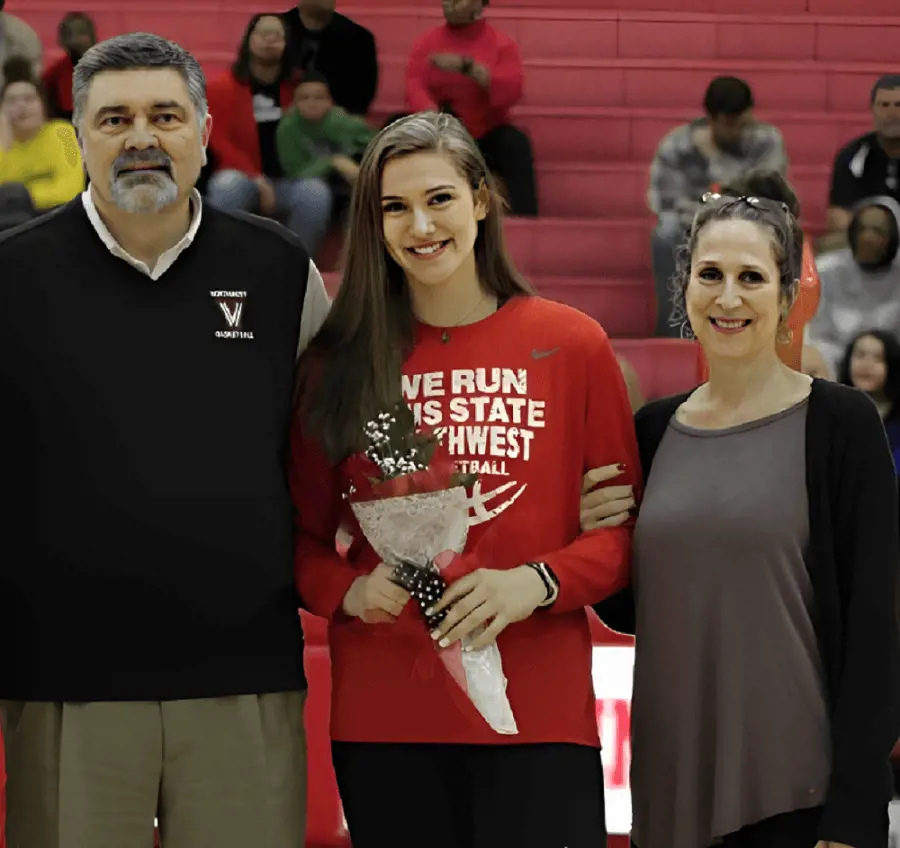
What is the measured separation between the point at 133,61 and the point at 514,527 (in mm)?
1072

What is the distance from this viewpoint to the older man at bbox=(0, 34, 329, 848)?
2.88 m

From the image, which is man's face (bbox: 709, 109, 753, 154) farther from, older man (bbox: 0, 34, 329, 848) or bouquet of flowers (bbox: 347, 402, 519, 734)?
bouquet of flowers (bbox: 347, 402, 519, 734)

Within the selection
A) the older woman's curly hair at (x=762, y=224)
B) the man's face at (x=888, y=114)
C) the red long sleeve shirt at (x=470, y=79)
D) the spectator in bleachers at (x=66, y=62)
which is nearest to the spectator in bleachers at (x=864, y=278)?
the man's face at (x=888, y=114)

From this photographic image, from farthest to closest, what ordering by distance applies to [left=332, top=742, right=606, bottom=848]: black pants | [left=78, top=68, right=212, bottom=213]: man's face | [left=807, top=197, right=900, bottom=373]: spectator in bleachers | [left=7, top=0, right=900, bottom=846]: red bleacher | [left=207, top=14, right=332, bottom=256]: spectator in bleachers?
[left=7, top=0, right=900, bottom=846]: red bleacher
[left=207, top=14, right=332, bottom=256]: spectator in bleachers
[left=807, top=197, right=900, bottom=373]: spectator in bleachers
[left=78, top=68, right=212, bottom=213]: man's face
[left=332, top=742, right=606, bottom=848]: black pants

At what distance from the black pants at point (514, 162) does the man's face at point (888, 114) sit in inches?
64.4

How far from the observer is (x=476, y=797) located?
2859 millimetres

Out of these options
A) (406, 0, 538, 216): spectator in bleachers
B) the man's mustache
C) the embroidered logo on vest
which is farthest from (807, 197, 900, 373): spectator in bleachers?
the man's mustache

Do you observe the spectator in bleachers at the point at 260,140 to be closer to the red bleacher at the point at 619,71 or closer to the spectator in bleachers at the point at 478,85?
the spectator in bleachers at the point at 478,85

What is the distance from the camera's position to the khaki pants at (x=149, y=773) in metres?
2.89

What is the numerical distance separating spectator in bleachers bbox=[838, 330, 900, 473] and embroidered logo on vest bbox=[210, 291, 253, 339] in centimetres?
374

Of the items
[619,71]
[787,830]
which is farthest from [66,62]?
[787,830]

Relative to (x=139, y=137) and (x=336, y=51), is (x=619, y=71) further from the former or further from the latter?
(x=139, y=137)

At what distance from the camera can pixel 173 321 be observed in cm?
295

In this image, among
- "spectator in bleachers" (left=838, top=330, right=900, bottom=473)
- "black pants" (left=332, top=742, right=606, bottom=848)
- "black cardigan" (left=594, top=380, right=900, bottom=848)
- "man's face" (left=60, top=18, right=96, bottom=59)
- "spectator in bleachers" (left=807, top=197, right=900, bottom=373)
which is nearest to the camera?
"black cardigan" (left=594, top=380, right=900, bottom=848)
